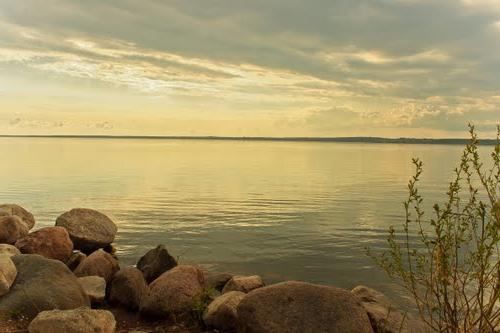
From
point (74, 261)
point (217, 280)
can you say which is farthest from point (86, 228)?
point (217, 280)

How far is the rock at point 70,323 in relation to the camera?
887cm

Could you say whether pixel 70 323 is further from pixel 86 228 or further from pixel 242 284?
pixel 86 228

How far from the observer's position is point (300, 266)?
1961 cm

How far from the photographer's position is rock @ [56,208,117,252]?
1912cm

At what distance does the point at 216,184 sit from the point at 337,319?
136 feet

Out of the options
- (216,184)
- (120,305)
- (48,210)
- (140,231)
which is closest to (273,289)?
(120,305)

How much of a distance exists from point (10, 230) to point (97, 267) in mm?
5170

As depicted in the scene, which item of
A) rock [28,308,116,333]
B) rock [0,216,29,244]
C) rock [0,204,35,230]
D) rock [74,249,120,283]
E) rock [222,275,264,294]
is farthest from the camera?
rock [0,204,35,230]

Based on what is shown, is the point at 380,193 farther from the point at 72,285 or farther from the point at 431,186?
the point at 72,285

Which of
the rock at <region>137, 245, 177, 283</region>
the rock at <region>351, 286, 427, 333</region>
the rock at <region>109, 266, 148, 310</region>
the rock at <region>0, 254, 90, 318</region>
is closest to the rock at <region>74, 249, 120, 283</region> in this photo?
the rock at <region>137, 245, 177, 283</region>

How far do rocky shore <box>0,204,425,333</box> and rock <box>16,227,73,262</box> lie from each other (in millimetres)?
1305

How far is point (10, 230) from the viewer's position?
57.5ft

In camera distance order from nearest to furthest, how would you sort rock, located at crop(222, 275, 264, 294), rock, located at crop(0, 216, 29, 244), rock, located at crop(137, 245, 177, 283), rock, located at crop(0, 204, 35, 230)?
rock, located at crop(222, 275, 264, 294) < rock, located at crop(137, 245, 177, 283) < rock, located at crop(0, 216, 29, 244) < rock, located at crop(0, 204, 35, 230)

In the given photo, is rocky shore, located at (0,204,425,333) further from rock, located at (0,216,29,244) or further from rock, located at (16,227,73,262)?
rock, located at (0,216,29,244)
